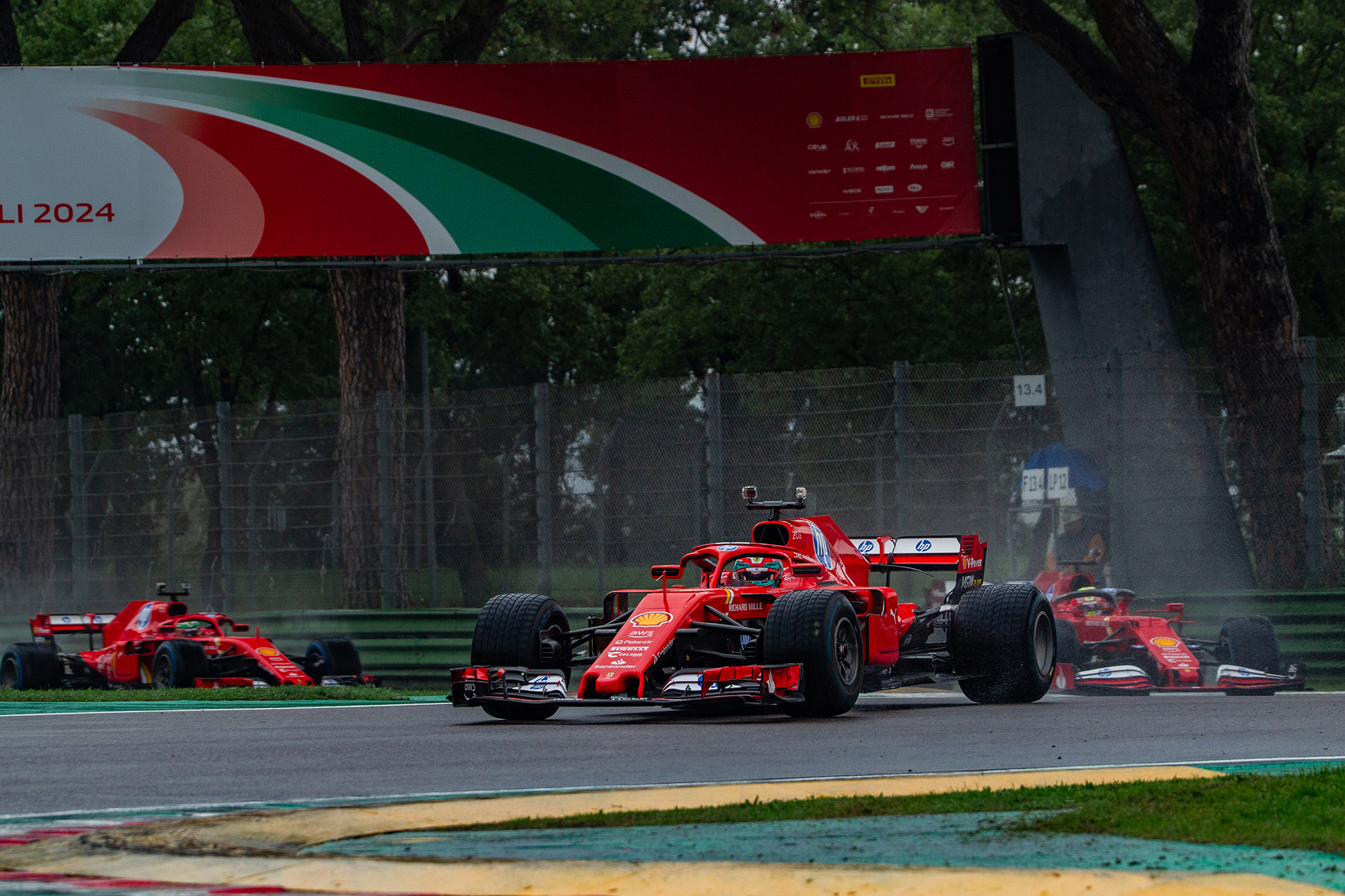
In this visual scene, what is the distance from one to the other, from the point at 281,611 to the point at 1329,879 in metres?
14.8

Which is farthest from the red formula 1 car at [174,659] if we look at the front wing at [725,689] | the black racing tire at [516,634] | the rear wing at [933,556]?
the front wing at [725,689]

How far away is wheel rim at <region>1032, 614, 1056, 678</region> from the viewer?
11586 millimetres

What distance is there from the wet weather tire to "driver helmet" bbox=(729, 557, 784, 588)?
4.08 feet

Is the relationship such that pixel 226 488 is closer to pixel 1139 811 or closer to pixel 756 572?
pixel 756 572

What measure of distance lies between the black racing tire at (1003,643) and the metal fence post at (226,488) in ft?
30.5

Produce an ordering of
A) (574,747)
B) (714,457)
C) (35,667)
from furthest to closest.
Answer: (35,667)
(714,457)
(574,747)

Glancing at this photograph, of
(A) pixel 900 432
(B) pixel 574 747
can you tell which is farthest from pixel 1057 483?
(B) pixel 574 747

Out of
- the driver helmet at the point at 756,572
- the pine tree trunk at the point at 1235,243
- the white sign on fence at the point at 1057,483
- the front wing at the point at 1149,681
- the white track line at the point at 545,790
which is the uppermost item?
the pine tree trunk at the point at 1235,243

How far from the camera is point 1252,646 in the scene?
13500mm

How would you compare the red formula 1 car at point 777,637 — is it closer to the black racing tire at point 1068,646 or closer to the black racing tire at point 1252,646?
the black racing tire at point 1068,646

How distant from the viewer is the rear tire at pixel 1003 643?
37.0 ft

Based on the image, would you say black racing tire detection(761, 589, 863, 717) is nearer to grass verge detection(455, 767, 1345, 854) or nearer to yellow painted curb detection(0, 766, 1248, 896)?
grass verge detection(455, 767, 1345, 854)

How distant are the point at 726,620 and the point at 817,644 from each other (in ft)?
2.86

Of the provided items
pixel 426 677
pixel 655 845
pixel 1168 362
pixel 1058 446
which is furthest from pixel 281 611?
pixel 655 845
